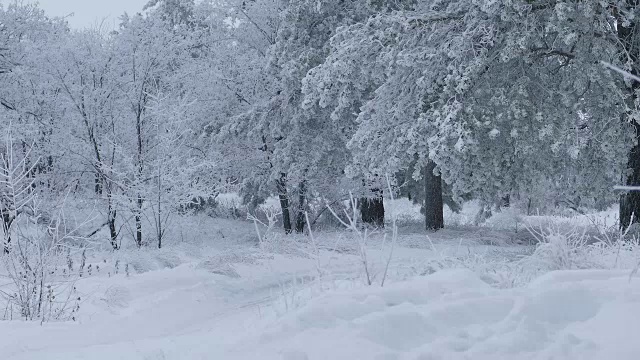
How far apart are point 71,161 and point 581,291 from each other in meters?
15.0

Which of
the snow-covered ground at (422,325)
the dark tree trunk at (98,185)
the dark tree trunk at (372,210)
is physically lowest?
the dark tree trunk at (372,210)

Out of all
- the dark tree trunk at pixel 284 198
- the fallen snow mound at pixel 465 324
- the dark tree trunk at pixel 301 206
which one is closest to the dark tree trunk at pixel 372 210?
the dark tree trunk at pixel 301 206

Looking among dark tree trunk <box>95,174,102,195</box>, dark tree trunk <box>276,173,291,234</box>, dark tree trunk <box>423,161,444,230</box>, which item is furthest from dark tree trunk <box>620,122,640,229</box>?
dark tree trunk <box>95,174,102,195</box>

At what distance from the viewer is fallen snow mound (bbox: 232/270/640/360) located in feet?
12.0

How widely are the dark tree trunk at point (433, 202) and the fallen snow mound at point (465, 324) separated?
40.6 feet

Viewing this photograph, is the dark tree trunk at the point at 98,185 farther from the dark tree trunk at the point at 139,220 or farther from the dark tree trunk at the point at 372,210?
the dark tree trunk at the point at 372,210

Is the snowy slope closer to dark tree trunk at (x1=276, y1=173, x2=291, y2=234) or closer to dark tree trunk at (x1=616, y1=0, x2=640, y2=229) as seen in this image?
dark tree trunk at (x1=616, y1=0, x2=640, y2=229)

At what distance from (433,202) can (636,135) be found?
6227mm

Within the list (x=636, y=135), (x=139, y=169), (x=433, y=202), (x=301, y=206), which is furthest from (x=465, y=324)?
(x=301, y=206)

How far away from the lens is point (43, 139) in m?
17.5

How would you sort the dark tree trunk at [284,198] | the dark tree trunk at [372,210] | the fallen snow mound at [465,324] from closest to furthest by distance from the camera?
1. the fallen snow mound at [465,324]
2. the dark tree trunk at [284,198]
3. the dark tree trunk at [372,210]

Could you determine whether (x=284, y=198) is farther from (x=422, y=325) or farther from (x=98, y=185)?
(x=422, y=325)

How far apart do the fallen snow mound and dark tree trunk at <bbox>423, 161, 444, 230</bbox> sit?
12389 millimetres

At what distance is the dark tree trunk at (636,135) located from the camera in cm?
1173
